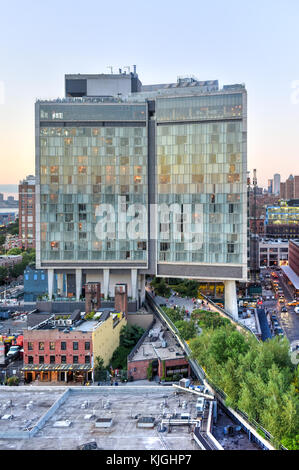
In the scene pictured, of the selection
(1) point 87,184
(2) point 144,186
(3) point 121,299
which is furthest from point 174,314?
(1) point 87,184

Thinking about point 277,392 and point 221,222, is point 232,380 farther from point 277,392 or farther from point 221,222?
point 221,222

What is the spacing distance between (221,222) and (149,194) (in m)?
14.5

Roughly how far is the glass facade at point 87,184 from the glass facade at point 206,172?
194 inches

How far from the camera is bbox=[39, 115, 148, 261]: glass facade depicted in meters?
95.9

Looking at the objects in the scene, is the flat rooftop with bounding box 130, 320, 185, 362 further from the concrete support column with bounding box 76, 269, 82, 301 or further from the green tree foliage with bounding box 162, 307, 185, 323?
the concrete support column with bounding box 76, 269, 82, 301

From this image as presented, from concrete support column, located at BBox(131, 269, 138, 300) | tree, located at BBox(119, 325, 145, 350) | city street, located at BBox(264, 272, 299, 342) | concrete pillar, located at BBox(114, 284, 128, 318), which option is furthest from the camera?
city street, located at BBox(264, 272, 299, 342)

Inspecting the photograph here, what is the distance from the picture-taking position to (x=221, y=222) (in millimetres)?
91438

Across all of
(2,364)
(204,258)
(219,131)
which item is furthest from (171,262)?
(2,364)

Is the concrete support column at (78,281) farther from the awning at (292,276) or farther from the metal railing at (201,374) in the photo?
the awning at (292,276)

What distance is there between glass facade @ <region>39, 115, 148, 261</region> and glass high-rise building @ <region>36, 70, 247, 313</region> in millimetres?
184

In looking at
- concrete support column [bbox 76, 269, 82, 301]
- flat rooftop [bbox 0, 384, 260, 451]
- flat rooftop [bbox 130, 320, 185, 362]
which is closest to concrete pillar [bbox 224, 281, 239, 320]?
flat rooftop [bbox 130, 320, 185, 362]

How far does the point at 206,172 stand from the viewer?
302ft

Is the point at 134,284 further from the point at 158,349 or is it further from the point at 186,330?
the point at 186,330

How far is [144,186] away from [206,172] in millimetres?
11792
